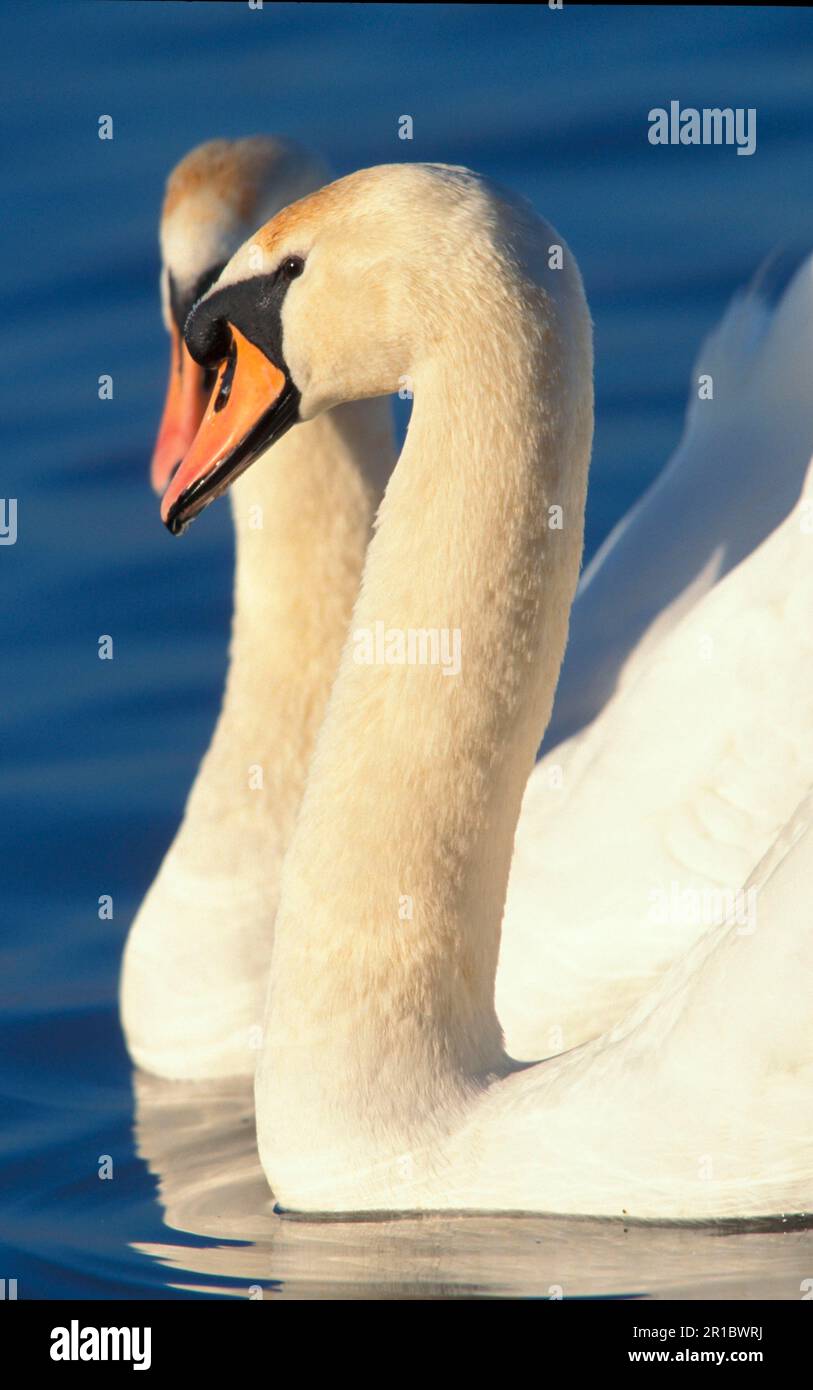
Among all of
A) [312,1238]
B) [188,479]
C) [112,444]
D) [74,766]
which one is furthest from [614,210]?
[312,1238]

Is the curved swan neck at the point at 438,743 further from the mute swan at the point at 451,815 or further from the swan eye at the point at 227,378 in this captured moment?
the swan eye at the point at 227,378

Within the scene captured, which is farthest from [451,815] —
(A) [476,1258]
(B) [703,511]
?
(B) [703,511]

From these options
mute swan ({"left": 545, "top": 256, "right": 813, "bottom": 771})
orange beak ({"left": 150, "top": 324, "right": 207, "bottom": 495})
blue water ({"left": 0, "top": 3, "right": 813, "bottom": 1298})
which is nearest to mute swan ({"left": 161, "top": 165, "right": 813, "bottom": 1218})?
blue water ({"left": 0, "top": 3, "right": 813, "bottom": 1298})

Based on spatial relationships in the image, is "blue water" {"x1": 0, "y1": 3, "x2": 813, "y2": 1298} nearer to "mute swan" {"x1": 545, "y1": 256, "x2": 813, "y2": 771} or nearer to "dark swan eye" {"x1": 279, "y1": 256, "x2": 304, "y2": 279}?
"mute swan" {"x1": 545, "y1": 256, "x2": 813, "y2": 771}

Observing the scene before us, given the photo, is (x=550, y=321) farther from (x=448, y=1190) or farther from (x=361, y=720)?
(x=448, y=1190)

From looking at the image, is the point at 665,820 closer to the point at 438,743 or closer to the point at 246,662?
the point at 438,743

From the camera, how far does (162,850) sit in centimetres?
681

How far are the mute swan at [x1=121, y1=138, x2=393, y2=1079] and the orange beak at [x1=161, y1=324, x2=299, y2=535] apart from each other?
0.98 metres

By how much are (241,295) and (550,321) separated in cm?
63

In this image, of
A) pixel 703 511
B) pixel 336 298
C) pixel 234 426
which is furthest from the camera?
pixel 703 511

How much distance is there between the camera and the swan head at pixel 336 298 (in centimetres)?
414

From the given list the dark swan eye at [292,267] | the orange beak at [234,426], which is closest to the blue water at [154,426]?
the orange beak at [234,426]

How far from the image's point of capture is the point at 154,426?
28.2 ft

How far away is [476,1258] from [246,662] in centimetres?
200
